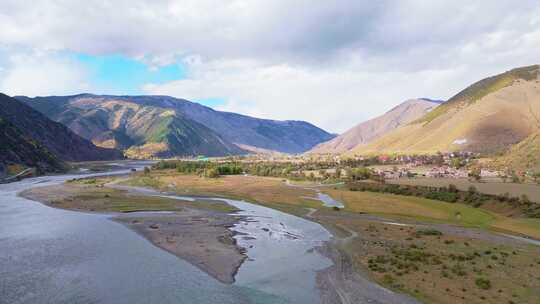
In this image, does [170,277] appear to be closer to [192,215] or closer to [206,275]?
[206,275]

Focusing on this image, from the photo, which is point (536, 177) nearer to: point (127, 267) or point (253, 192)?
point (253, 192)

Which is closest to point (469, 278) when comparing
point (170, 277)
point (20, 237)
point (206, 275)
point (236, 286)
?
point (236, 286)

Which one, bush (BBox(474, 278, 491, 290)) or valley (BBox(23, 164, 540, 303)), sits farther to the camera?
valley (BBox(23, 164, 540, 303))

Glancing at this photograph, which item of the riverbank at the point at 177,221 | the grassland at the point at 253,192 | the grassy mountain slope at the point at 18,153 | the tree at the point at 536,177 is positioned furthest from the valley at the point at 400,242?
the grassy mountain slope at the point at 18,153

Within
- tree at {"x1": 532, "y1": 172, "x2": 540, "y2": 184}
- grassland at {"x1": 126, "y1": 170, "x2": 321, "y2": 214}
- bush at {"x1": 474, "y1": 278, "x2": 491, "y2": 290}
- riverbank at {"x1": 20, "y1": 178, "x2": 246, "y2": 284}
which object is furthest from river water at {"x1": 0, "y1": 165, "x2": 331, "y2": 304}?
tree at {"x1": 532, "y1": 172, "x2": 540, "y2": 184}

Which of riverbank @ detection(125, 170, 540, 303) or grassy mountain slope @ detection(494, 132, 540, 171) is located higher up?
grassy mountain slope @ detection(494, 132, 540, 171)

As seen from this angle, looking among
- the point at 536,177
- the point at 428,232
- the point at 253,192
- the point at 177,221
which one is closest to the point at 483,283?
the point at 428,232

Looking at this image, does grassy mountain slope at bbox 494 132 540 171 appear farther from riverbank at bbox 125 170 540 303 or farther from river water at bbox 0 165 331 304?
river water at bbox 0 165 331 304

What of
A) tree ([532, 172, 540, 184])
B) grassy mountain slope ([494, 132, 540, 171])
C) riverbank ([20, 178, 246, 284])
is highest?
grassy mountain slope ([494, 132, 540, 171])
